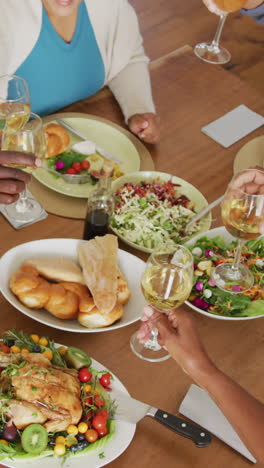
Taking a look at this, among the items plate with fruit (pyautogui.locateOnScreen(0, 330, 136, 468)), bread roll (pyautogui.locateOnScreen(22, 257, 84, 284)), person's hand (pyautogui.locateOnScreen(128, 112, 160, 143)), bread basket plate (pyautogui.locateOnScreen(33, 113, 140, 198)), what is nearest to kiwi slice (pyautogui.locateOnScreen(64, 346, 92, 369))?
plate with fruit (pyautogui.locateOnScreen(0, 330, 136, 468))

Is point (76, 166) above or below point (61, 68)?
below

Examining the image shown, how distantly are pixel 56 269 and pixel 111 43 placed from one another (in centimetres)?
108

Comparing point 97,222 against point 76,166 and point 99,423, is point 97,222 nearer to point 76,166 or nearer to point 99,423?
point 76,166

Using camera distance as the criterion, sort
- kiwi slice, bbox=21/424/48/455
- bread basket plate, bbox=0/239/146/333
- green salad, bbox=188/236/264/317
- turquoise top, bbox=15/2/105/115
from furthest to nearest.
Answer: turquoise top, bbox=15/2/105/115, green salad, bbox=188/236/264/317, bread basket plate, bbox=0/239/146/333, kiwi slice, bbox=21/424/48/455

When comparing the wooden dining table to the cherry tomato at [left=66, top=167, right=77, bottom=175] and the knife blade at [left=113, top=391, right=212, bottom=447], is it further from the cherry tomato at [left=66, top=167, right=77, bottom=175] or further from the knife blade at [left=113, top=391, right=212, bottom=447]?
the cherry tomato at [left=66, top=167, right=77, bottom=175]

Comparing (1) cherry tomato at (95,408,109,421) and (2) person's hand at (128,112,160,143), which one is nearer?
(1) cherry tomato at (95,408,109,421)

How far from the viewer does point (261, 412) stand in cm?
116

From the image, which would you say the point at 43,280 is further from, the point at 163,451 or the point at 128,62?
the point at 128,62

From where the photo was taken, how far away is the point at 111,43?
2166 mm

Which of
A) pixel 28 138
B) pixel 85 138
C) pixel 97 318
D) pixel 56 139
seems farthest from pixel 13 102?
pixel 97 318

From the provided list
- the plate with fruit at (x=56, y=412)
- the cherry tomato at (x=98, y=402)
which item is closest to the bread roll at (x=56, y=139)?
the plate with fruit at (x=56, y=412)

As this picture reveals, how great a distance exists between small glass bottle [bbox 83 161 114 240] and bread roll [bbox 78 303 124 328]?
10.7 inches

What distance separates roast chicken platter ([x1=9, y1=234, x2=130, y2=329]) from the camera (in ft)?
4.50

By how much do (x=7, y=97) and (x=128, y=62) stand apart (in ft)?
2.38
